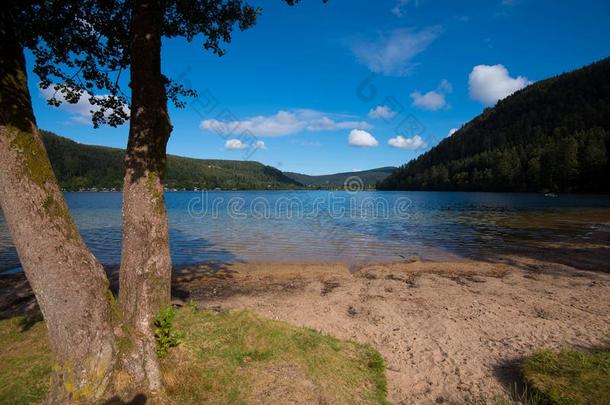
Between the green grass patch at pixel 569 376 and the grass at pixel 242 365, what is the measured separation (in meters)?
2.69

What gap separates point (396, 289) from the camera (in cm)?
1280

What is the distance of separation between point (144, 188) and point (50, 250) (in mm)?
1547

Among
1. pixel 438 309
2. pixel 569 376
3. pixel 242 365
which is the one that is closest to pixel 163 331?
pixel 242 365

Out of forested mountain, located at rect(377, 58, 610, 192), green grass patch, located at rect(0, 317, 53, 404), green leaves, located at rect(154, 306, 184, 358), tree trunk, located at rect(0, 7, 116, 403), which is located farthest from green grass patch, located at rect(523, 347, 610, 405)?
forested mountain, located at rect(377, 58, 610, 192)

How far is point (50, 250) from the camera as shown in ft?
12.8

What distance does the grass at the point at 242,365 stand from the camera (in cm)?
489

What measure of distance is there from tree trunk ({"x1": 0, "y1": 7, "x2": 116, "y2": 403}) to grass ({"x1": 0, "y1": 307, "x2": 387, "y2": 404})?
1094mm

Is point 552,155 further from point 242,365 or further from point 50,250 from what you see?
point 50,250

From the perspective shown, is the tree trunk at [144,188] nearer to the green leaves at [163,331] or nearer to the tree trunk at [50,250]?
the green leaves at [163,331]

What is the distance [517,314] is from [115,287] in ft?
51.2

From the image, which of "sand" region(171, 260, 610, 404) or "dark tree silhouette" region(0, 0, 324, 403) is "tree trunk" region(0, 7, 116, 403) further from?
"sand" region(171, 260, 610, 404)

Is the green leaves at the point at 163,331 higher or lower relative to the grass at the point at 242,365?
higher

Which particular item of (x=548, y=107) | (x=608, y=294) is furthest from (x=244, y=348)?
(x=548, y=107)

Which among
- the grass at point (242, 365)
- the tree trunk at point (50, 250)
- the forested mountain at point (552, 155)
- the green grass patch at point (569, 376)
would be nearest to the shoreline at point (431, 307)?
the green grass patch at point (569, 376)
